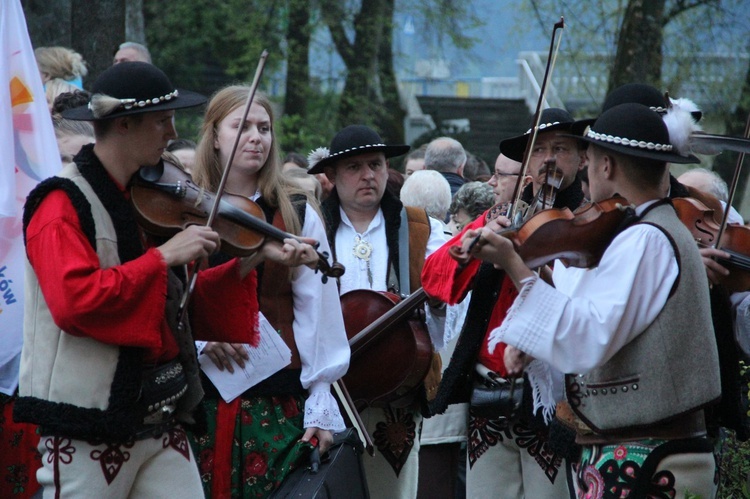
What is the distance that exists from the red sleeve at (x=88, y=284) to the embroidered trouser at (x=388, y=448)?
1875 mm

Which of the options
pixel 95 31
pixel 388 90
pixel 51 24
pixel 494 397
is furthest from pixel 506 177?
pixel 388 90

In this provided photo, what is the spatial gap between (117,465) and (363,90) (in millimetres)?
13633

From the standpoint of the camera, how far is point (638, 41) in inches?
506

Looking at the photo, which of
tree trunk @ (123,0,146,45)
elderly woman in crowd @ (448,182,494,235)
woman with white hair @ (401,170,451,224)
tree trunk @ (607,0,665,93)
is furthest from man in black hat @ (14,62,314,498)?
tree trunk @ (607,0,665,93)

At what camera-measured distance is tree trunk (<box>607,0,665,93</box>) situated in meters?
12.8

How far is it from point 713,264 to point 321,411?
158 cm

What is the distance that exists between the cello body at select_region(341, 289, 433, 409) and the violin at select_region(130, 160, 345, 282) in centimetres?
105

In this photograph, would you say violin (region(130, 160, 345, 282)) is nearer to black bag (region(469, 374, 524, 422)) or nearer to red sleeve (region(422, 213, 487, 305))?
red sleeve (region(422, 213, 487, 305))

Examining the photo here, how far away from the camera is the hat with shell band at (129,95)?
3260mm

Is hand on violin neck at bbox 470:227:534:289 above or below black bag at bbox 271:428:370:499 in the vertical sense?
above

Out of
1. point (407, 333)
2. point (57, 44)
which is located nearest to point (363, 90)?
point (57, 44)

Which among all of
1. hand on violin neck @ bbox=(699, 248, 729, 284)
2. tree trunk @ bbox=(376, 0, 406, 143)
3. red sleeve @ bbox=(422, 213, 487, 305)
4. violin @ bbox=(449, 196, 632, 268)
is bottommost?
tree trunk @ bbox=(376, 0, 406, 143)

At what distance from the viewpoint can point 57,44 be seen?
8.89 meters

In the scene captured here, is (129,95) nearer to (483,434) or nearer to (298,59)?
(483,434)
